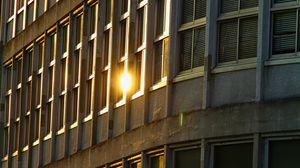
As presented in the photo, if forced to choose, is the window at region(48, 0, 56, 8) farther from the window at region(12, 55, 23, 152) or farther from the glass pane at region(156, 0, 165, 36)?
the glass pane at region(156, 0, 165, 36)

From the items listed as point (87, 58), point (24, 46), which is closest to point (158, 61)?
point (87, 58)

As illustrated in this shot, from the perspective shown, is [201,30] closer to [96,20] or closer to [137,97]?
[137,97]

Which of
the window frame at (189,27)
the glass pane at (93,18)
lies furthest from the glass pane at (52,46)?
the window frame at (189,27)

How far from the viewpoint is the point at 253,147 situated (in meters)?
→ 29.3

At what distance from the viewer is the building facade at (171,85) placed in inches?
1154

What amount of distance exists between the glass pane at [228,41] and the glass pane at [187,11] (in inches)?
47.6

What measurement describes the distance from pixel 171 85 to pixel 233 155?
2823mm

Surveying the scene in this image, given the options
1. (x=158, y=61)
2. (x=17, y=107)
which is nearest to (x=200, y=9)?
(x=158, y=61)

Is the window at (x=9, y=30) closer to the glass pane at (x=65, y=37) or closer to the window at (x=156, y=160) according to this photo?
the glass pane at (x=65, y=37)

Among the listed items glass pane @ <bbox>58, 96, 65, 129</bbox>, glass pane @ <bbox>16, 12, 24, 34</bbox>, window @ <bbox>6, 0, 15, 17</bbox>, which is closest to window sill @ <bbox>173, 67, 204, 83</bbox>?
glass pane @ <bbox>58, 96, 65, 129</bbox>

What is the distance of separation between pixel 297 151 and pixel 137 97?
6544mm

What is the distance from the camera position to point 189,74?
31.4 meters

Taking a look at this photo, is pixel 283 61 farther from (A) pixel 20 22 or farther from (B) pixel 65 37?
(A) pixel 20 22

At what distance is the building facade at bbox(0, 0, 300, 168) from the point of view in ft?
96.2
